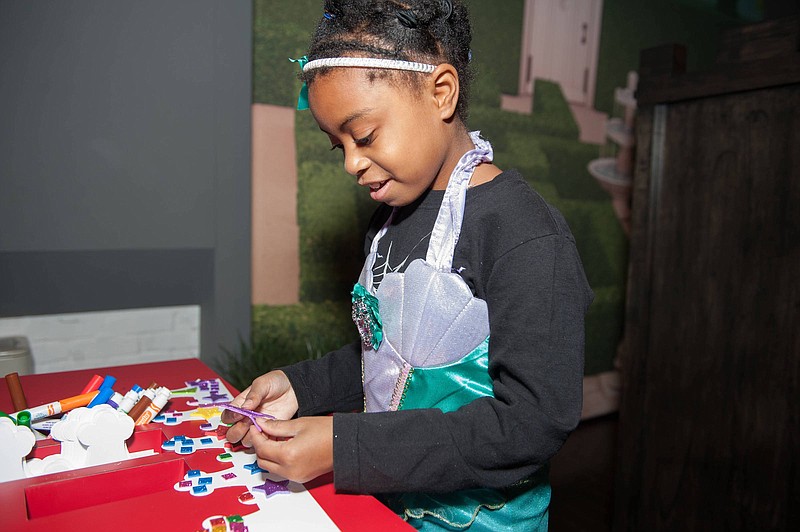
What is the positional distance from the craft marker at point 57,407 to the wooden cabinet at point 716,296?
1579mm

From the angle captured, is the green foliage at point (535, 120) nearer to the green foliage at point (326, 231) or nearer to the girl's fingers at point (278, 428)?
the green foliage at point (326, 231)

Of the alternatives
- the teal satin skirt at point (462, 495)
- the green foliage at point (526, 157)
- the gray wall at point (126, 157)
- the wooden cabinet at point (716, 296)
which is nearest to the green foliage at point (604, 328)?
the green foliage at point (526, 157)

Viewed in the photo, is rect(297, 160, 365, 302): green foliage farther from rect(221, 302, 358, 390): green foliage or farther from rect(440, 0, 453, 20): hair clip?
rect(440, 0, 453, 20): hair clip

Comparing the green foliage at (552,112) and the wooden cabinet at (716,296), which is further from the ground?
the green foliage at (552,112)

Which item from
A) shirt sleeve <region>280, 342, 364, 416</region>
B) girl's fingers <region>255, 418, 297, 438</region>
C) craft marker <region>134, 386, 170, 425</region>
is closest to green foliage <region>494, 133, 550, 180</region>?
shirt sleeve <region>280, 342, 364, 416</region>

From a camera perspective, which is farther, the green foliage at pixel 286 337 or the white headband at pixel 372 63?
the green foliage at pixel 286 337

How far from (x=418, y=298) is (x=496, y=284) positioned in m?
0.12

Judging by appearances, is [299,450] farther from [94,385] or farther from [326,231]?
[326,231]

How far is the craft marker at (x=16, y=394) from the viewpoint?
81cm

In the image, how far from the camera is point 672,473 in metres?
1.80

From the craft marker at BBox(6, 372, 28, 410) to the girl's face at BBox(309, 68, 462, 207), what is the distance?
554mm

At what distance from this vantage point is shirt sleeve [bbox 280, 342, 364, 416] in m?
0.90

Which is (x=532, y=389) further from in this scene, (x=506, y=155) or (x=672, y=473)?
(x=506, y=155)

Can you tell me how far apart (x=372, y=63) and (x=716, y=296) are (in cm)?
141
